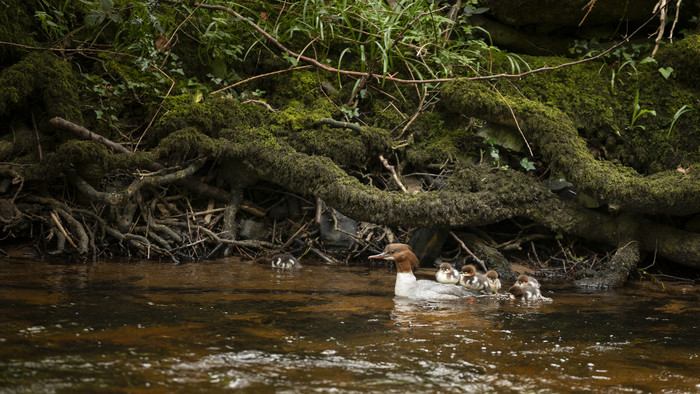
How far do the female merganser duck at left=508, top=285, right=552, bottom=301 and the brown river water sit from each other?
106 millimetres

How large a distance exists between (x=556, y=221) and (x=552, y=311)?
1947 mm

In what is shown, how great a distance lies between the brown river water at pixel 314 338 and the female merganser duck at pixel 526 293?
0.11 meters

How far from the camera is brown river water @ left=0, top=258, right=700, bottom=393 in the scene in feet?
9.68

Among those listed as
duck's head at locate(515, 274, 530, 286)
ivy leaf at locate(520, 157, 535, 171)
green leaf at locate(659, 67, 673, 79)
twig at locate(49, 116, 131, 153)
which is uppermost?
green leaf at locate(659, 67, 673, 79)

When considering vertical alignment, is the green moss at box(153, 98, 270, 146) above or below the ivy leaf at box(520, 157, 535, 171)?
above

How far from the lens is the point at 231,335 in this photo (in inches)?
149

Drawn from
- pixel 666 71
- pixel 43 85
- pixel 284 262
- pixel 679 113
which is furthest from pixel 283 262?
pixel 666 71

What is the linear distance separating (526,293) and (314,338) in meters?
2.67

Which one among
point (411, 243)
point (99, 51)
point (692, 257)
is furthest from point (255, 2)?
point (692, 257)

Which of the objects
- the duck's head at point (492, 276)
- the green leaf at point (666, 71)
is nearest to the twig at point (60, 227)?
the duck's head at point (492, 276)

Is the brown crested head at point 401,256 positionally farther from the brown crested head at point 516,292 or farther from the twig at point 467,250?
the twig at point 467,250

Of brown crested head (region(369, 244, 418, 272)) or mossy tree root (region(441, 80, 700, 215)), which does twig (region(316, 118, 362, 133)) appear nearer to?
mossy tree root (region(441, 80, 700, 215))

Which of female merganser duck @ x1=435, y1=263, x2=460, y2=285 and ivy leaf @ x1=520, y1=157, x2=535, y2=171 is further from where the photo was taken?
ivy leaf @ x1=520, y1=157, x2=535, y2=171

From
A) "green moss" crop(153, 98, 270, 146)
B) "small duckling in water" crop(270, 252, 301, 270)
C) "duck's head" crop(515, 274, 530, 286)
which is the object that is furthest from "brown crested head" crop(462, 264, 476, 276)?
"green moss" crop(153, 98, 270, 146)
